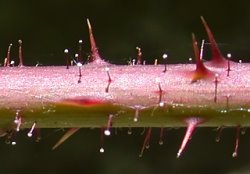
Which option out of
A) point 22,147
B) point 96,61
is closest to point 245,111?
point 96,61

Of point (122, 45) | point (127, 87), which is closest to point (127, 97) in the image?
point (127, 87)

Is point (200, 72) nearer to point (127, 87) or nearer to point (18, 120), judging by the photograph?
point (127, 87)

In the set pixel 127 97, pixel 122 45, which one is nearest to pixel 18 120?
pixel 127 97

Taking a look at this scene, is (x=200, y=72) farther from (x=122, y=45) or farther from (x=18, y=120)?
(x=122, y=45)

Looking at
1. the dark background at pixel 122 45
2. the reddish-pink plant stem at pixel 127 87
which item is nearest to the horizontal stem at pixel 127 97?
the reddish-pink plant stem at pixel 127 87

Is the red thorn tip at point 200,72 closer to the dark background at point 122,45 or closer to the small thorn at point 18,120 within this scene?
the small thorn at point 18,120

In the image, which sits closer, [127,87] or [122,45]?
[127,87]

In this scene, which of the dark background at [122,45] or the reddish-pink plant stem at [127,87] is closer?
the reddish-pink plant stem at [127,87]

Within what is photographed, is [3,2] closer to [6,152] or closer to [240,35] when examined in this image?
[6,152]

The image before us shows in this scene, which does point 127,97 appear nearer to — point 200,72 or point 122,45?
point 200,72
